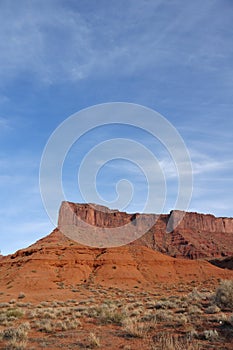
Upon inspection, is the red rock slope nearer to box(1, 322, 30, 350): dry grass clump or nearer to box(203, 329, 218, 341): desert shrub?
box(1, 322, 30, 350): dry grass clump

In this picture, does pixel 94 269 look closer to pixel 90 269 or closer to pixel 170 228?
pixel 90 269

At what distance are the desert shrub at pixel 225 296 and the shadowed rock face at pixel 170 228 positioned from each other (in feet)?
294

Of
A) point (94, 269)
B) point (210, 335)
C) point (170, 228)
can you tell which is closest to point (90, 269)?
point (94, 269)

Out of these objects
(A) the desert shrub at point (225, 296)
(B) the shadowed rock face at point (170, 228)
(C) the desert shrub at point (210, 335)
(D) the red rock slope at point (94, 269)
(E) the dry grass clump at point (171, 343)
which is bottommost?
(E) the dry grass clump at point (171, 343)

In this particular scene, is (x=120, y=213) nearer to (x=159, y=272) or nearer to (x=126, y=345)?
(x=159, y=272)

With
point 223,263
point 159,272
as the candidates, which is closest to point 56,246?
point 159,272

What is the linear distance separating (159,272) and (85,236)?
26.2 meters

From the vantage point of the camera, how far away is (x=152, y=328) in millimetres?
11586

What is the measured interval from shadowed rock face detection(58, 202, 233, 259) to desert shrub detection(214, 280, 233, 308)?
89636 mm

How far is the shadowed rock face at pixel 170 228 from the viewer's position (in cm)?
11069

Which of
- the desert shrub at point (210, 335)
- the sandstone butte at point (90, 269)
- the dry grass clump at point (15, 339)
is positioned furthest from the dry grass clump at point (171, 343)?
the sandstone butte at point (90, 269)

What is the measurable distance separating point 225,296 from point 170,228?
369ft

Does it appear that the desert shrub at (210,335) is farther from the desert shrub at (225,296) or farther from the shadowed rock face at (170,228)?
the shadowed rock face at (170,228)

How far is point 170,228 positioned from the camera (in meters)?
127
